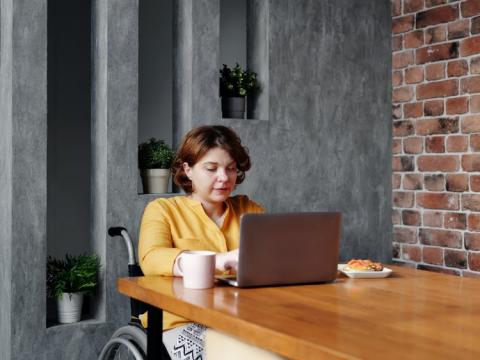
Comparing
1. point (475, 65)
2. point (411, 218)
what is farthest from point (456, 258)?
point (475, 65)

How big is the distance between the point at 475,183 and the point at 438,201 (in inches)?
10.5

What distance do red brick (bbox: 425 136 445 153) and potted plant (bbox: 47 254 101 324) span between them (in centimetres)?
201

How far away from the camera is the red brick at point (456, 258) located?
3.84 meters

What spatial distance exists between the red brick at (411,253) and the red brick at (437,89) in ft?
2.89

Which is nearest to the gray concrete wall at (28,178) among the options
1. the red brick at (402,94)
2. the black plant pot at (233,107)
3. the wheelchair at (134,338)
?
the wheelchair at (134,338)

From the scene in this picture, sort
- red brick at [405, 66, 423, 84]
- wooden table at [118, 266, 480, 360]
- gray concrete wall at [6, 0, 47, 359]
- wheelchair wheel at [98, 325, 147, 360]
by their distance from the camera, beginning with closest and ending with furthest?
wooden table at [118, 266, 480, 360] → wheelchair wheel at [98, 325, 147, 360] → gray concrete wall at [6, 0, 47, 359] → red brick at [405, 66, 423, 84]

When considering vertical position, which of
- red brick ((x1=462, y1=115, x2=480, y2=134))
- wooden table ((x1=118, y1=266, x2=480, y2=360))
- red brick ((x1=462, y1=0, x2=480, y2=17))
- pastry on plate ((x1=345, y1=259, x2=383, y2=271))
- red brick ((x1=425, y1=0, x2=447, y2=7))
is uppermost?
red brick ((x1=425, y1=0, x2=447, y2=7))

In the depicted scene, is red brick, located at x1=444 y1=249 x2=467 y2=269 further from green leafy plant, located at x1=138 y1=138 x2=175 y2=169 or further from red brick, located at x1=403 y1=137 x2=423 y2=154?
green leafy plant, located at x1=138 y1=138 x2=175 y2=169

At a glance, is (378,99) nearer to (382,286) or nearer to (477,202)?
(477,202)

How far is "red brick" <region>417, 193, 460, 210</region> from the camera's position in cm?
388

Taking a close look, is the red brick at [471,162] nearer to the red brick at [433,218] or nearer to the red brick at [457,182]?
the red brick at [457,182]

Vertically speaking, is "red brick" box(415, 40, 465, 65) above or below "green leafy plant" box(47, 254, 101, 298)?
above

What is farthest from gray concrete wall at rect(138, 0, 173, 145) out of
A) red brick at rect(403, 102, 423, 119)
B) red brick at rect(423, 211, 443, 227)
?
red brick at rect(423, 211, 443, 227)

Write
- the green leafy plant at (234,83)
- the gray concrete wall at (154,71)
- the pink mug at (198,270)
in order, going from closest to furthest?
1. the pink mug at (198,270)
2. the green leafy plant at (234,83)
3. the gray concrete wall at (154,71)
